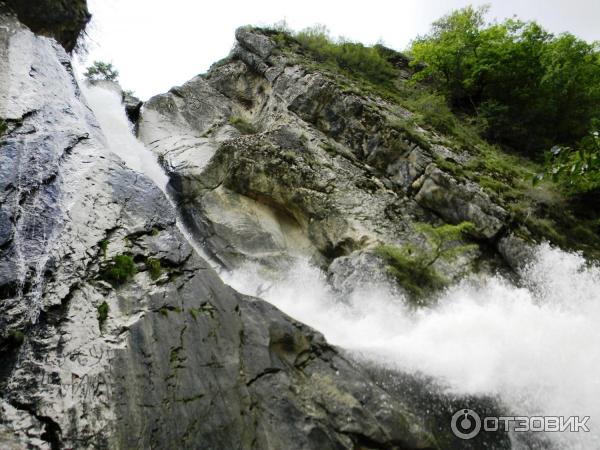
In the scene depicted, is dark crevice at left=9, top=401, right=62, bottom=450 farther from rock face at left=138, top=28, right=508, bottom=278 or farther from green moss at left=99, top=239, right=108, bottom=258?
rock face at left=138, top=28, right=508, bottom=278

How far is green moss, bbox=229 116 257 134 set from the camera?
17078 millimetres

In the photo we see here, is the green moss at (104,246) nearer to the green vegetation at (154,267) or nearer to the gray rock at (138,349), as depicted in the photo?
the gray rock at (138,349)

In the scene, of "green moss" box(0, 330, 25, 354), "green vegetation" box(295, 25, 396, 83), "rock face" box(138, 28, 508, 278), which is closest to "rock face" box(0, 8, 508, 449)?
"green moss" box(0, 330, 25, 354)

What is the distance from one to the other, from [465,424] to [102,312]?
5.83 m

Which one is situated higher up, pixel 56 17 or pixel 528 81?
pixel 528 81

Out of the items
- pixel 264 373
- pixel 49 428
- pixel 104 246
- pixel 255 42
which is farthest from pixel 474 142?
pixel 49 428

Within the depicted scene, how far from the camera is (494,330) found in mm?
8414

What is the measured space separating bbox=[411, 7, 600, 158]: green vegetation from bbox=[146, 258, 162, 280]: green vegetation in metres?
13.6

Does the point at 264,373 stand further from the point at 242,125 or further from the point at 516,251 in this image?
the point at 242,125

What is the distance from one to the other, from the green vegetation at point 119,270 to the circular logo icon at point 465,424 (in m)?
5.70

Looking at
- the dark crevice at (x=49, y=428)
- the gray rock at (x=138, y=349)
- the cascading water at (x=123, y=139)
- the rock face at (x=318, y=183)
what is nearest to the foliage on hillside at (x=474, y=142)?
the rock face at (x=318, y=183)

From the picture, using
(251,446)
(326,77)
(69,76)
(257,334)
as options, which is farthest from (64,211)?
(326,77)

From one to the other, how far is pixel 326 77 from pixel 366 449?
13386mm

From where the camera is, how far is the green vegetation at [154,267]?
6638mm
